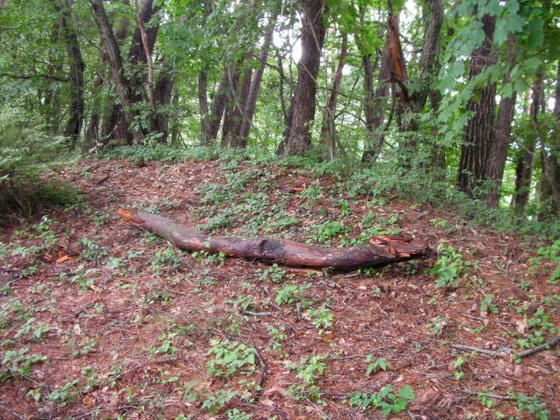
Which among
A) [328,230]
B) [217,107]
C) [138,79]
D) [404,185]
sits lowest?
[328,230]

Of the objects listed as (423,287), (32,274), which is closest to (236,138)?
(32,274)

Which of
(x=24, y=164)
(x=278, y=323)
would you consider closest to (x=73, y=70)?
(x=24, y=164)

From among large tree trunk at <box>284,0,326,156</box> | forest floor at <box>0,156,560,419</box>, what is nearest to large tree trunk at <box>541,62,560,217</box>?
forest floor at <box>0,156,560,419</box>

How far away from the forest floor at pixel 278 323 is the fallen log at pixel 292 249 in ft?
0.53

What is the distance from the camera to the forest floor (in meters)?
3.09

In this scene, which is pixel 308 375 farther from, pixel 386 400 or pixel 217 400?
pixel 217 400

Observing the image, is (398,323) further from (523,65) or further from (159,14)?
(159,14)

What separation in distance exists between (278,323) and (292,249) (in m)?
1.22

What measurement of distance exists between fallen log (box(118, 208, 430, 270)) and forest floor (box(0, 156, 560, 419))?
0.53ft

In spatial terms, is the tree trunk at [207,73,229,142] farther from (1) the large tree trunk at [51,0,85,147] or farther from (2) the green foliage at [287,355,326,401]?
(2) the green foliage at [287,355,326,401]

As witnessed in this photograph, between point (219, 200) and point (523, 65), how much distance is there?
5.35 metres

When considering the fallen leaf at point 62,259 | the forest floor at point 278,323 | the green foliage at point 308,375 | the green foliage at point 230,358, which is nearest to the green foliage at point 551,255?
the forest floor at point 278,323

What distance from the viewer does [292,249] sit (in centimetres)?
518

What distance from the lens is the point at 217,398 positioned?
3.10m
